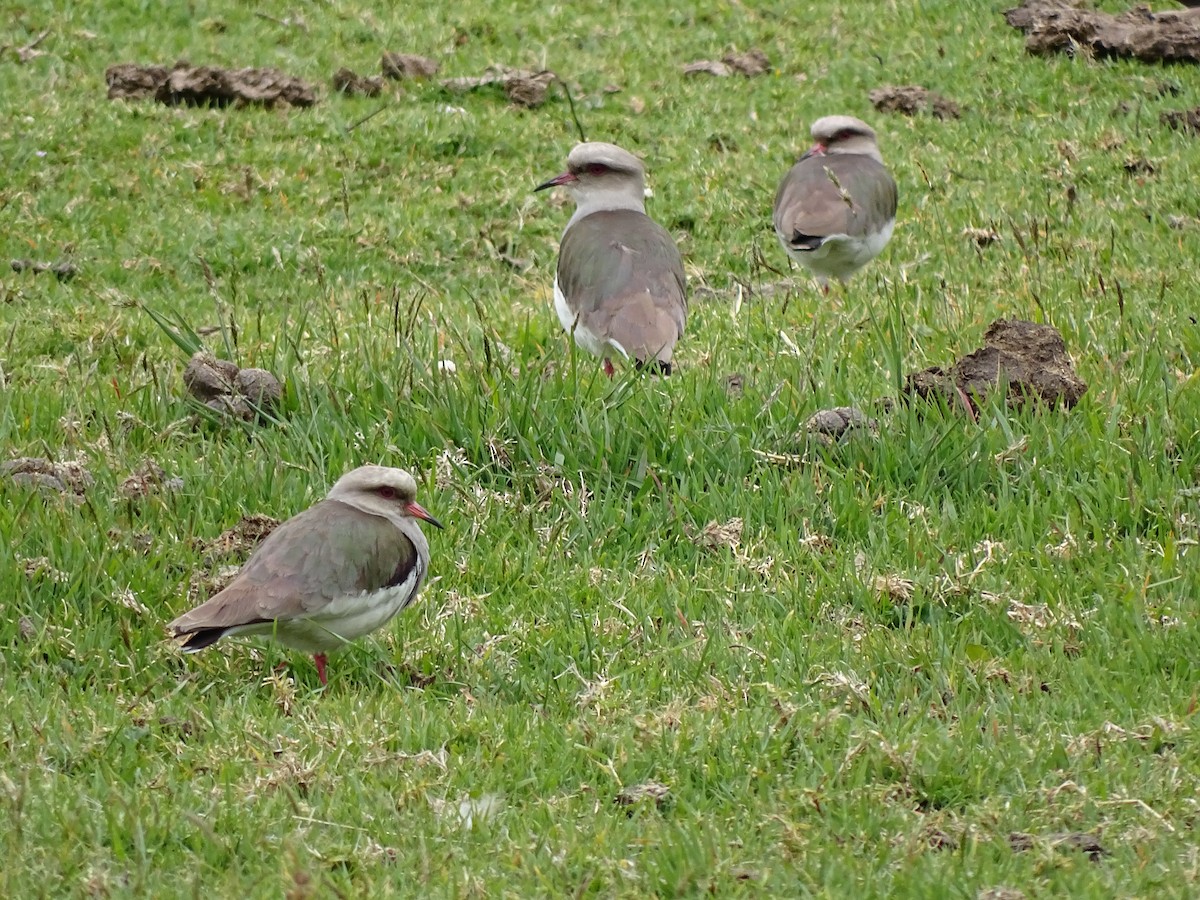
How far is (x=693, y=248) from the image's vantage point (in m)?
11.0

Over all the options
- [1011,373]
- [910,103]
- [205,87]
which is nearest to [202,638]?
[1011,373]

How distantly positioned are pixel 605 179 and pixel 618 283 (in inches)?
54.8

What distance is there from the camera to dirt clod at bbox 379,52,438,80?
13.8 metres

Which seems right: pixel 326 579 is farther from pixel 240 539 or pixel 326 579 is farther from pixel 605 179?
pixel 605 179

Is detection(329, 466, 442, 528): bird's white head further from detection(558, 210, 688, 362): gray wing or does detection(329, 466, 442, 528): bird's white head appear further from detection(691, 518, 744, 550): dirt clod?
detection(558, 210, 688, 362): gray wing

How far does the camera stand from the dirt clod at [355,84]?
13.5 meters

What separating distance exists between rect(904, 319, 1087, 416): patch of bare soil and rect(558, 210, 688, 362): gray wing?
4.51ft

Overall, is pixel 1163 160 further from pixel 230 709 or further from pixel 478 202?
pixel 230 709

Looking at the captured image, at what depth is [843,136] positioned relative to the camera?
35.1 ft

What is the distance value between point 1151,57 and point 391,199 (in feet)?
20.4

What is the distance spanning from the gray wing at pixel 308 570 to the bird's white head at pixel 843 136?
5.75m

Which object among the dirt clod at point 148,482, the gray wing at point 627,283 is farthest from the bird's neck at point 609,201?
the dirt clod at point 148,482

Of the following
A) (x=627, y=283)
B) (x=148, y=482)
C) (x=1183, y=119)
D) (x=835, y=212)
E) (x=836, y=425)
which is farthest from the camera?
(x=1183, y=119)

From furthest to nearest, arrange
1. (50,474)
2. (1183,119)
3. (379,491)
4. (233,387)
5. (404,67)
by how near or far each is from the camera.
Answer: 1. (404,67)
2. (1183,119)
3. (233,387)
4. (50,474)
5. (379,491)
